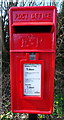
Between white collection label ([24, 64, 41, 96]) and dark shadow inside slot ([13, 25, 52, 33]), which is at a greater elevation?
dark shadow inside slot ([13, 25, 52, 33])

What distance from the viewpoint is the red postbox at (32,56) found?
66.9 inches

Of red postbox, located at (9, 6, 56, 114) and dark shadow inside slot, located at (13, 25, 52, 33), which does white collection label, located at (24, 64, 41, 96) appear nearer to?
red postbox, located at (9, 6, 56, 114)

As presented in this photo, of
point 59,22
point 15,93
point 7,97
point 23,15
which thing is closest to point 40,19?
point 23,15

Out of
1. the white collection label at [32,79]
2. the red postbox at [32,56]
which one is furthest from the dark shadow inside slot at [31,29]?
the white collection label at [32,79]

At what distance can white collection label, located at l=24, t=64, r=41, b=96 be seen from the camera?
1.75m

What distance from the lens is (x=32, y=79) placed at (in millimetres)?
1789

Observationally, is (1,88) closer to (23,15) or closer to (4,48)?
(4,48)

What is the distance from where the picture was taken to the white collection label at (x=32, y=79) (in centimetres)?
175

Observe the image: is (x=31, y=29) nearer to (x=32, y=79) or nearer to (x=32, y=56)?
(x=32, y=56)

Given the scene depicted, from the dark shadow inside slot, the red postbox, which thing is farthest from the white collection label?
the dark shadow inside slot

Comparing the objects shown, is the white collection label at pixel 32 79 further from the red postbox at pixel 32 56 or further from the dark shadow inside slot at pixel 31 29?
the dark shadow inside slot at pixel 31 29

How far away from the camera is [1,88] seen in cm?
299

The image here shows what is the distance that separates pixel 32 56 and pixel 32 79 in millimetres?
270

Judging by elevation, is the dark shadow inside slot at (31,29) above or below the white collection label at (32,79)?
above
